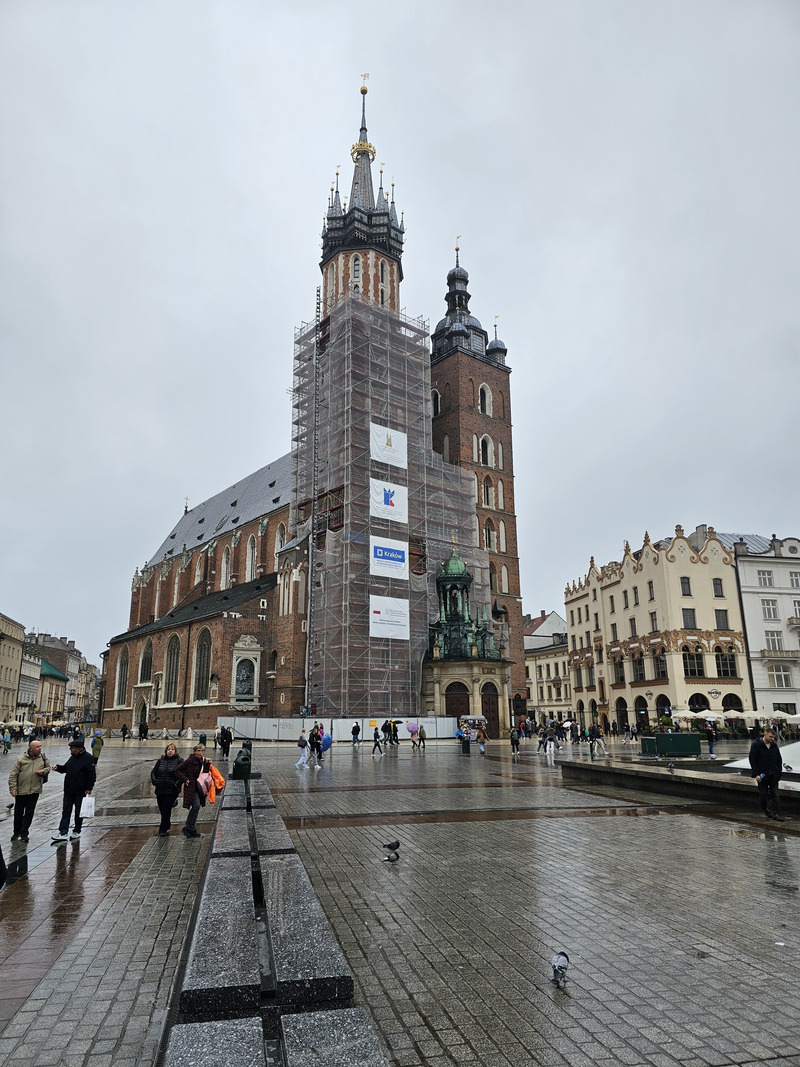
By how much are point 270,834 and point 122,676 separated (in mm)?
54244

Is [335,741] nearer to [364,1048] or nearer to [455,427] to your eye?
[455,427]

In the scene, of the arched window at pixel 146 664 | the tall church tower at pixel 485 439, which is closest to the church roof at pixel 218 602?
the arched window at pixel 146 664

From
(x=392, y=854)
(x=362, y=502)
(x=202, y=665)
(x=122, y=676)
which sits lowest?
(x=392, y=854)

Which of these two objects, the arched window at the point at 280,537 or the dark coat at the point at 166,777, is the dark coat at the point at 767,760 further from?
the arched window at the point at 280,537

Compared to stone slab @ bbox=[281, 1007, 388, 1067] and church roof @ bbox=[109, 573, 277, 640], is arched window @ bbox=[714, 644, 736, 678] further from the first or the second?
stone slab @ bbox=[281, 1007, 388, 1067]

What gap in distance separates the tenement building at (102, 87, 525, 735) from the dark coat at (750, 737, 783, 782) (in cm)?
2701

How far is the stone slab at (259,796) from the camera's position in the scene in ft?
31.1

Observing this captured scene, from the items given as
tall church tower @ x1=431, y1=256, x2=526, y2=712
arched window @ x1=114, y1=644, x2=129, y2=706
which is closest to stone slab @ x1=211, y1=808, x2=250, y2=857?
tall church tower @ x1=431, y1=256, x2=526, y2=712

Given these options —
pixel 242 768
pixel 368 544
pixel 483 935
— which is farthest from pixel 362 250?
pixel 483 935

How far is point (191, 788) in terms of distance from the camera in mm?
9945

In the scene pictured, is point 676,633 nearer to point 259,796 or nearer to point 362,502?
point 362,502

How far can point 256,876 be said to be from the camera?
6.58m

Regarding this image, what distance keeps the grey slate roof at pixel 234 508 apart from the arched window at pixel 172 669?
11270mm

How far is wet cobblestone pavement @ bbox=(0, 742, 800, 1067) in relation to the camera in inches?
146
